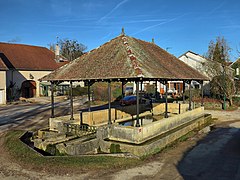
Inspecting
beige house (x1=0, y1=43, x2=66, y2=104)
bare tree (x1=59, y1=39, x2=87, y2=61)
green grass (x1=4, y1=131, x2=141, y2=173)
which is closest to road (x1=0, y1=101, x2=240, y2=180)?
green grass (x1=4, y1=131, x2=141, y2=173)

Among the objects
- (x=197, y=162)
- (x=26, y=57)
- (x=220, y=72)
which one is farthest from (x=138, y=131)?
(x=26, y=57)

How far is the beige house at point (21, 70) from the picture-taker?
109ft

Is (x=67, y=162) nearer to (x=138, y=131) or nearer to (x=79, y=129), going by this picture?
(x=138, y=131)

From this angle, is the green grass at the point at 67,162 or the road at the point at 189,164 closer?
the road at the point at 189,164

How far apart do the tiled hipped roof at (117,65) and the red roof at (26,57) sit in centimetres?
2394

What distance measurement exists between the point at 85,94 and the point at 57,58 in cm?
904

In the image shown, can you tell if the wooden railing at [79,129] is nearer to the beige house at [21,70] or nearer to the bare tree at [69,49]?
the beige house at [21,70]

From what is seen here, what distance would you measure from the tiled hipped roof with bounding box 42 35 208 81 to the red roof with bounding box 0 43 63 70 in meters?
23.9

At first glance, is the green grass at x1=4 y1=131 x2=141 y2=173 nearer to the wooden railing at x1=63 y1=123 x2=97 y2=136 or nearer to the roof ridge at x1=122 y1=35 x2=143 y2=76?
the wooden railing at x1=63 y1=123 x2=97 y2=136

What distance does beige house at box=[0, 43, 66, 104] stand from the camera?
109 ft

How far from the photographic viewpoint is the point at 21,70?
36375 millimetres

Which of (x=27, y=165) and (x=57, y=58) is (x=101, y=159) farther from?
(x=57, y=58)

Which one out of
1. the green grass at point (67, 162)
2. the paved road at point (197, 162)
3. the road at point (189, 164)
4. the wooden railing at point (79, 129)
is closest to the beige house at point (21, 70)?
the wooden railing at point (79, 129)

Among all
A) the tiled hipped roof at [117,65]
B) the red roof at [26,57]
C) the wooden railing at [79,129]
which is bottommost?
the wooden railing at [79,129]
